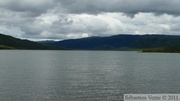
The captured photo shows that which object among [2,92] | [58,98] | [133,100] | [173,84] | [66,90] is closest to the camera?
[133,100]

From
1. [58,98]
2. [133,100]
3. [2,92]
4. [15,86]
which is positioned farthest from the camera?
[15,86]

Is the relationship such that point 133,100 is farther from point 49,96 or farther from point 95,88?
point 95,88

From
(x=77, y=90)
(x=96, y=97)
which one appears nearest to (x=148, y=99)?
(x=96, y=97)

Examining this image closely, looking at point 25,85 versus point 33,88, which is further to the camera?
point 25,85

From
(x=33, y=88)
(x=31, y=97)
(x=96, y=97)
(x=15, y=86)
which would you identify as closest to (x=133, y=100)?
(x=96, y=97)

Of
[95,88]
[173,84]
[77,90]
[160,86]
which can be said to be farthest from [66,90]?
[173,84]

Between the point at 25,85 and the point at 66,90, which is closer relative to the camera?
the point at 66,90

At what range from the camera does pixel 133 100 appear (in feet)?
132

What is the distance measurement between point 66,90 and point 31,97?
11.5 meters

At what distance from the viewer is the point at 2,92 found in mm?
68000

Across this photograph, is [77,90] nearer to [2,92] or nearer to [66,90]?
[66,90]

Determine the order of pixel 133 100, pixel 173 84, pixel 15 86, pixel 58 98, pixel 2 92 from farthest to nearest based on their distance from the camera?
pixel 173 84, pixel 15 86, pixel 2 92, pixel 58 98, pixel 133 100

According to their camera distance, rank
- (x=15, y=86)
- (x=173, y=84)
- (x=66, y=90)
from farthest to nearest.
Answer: (x=173, y=84)
(x=15, y=86)
(x=66, y=90)

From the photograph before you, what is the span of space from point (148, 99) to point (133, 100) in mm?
2016
